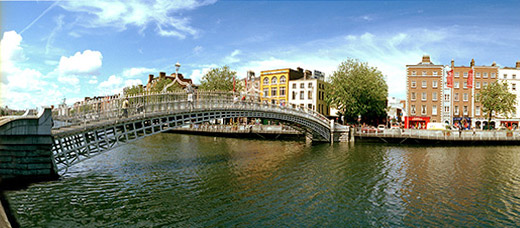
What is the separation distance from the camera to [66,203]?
13.6m

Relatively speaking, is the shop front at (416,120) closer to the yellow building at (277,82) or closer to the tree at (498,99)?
the tree at (498,99)

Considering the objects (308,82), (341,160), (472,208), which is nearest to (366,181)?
(472,208)

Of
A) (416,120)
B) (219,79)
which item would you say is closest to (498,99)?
(416,120)

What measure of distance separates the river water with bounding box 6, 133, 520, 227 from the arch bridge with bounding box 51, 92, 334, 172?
1.80 meters

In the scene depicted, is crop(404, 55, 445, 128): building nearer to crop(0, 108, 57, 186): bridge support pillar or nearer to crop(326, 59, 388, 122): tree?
crop(326, 59, 388, 122): tree

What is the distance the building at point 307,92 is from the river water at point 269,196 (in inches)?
1762

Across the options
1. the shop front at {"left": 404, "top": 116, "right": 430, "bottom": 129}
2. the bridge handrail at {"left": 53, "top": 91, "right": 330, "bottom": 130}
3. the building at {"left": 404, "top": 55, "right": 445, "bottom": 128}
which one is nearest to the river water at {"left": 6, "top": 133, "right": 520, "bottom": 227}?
the bridge handrail at {"left": 53, "top": 91, "right": 330, "bottom": 130}

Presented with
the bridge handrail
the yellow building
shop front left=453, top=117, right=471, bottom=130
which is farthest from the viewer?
the yellow building

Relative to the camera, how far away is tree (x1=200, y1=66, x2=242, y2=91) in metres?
64.2

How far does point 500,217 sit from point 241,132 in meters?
43.7

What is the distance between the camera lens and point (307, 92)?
6988 cm

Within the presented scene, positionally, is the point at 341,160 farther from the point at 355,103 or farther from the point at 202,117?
the point at 355,103

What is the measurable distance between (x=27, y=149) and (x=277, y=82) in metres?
59.4

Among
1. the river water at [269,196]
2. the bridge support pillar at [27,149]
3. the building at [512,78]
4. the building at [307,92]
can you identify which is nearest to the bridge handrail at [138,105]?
the bridge support pillar at [27,149]
